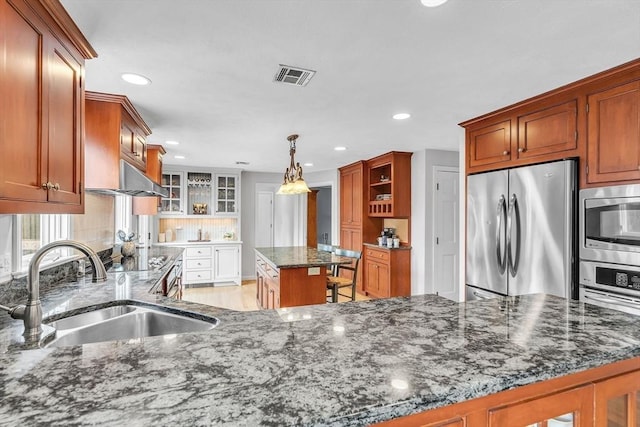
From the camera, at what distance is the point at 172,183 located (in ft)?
20.6

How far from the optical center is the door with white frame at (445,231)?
4.79 meters

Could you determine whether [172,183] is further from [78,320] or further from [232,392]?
[232,392]

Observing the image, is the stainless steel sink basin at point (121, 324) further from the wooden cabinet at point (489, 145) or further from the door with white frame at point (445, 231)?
the door with white frame at point (445, 231)

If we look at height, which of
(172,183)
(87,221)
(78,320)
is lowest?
(78,320)

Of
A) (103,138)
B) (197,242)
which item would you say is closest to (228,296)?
(197,242)

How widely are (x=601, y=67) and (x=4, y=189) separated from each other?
310 centimetres

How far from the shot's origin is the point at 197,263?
612cm

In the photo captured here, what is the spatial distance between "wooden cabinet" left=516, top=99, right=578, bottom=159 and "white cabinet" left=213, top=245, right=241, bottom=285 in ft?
16.5

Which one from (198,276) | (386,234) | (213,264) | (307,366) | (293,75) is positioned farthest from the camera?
(213,264)

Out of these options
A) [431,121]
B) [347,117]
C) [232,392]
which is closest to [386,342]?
[232,392]

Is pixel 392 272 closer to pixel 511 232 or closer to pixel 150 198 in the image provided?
pixel 511 232

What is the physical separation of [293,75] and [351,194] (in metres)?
4.11

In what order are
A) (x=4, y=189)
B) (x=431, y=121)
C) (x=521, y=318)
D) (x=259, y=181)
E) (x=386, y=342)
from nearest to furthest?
1. (x=386, y=342)
2. (x=4, y=189)
3. (x=521, y=318)
4. (x=431, y=121)
5. (x=259, y=181)

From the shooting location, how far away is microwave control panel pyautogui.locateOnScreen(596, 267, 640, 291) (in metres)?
1.98
